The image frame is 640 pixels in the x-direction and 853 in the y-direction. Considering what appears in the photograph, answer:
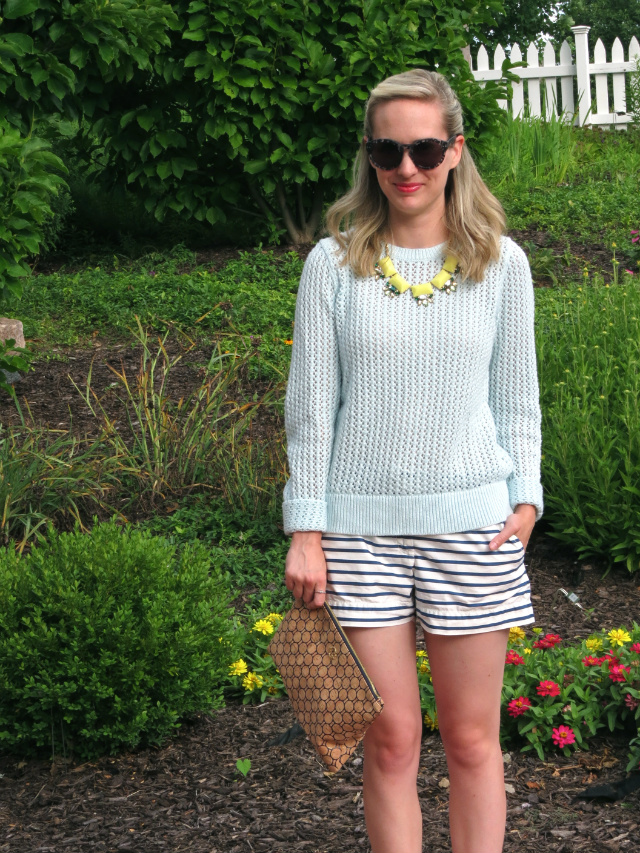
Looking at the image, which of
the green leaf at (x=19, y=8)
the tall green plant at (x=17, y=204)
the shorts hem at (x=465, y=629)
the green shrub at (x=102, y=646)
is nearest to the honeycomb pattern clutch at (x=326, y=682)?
the shorts hem at (x=465, y=629)

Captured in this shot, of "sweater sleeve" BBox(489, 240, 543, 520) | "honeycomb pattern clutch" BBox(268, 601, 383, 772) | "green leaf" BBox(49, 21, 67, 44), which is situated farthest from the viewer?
"green leaf" BBox(49, 21, 67, 44)

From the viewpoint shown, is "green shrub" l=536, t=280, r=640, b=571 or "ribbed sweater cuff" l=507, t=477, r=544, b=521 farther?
"green shrub" l=536, t=280, r=640, b=571

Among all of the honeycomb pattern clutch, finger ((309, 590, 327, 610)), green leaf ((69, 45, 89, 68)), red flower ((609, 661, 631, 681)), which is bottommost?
red flower ((609, 661, 631, 681))

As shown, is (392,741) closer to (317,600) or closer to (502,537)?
(317,600)

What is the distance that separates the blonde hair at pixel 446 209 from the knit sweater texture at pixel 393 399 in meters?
0.04

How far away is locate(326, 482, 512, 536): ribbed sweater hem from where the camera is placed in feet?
6.65

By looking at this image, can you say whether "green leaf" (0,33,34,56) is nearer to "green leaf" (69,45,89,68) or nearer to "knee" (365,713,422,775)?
"green leaf" (69,45,89,68)

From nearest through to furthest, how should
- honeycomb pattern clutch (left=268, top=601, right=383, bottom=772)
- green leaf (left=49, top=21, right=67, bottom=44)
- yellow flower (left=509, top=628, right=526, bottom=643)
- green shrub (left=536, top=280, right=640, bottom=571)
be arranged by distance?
honeycomb pattern clutch (left=268, top=601, right=383, bottom=772) → yellow flower (left=509, top=628, right=526, bottom=643) → green shrub (left=536, top=280, right=640, bottom=571) → green leaf (left=49, top=21, right=67, bottom=44)

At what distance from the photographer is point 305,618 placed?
207 cm

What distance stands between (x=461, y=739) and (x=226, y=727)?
1.30 m

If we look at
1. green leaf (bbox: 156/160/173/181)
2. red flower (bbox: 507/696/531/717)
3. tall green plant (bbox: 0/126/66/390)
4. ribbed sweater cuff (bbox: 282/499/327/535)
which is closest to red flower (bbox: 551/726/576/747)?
red flower (bbox: 507/696/531/717)

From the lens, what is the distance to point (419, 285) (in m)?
2.03

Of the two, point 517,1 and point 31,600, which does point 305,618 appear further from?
point 517,1

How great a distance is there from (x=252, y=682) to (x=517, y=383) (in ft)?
5.35
